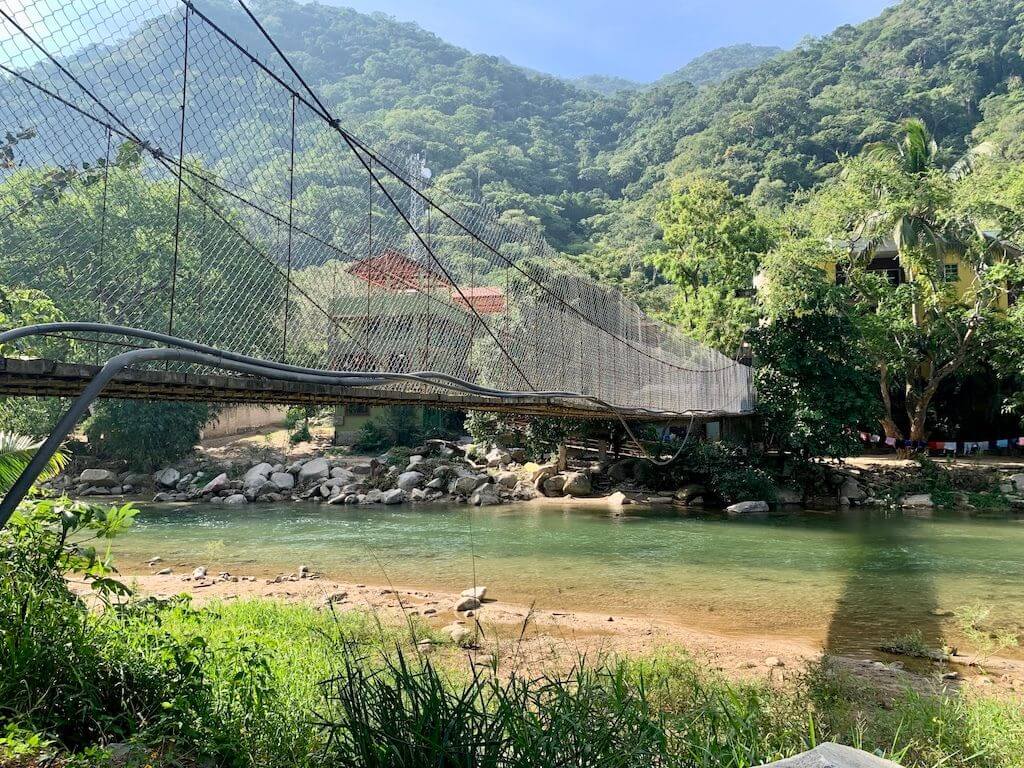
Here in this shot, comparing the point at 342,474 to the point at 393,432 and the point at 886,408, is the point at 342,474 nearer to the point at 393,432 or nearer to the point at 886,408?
the point at 393,432

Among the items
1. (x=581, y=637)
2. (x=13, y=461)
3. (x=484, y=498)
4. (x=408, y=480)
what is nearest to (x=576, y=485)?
(x=484, y=498)

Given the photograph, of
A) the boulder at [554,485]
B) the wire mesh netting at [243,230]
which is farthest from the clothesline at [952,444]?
the wire mesh netting at [243,230]

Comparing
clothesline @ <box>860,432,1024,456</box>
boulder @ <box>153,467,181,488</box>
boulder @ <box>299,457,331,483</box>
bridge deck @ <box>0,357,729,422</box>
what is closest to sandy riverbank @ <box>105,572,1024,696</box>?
bridge deck @ <box>0,357,729,422</box>

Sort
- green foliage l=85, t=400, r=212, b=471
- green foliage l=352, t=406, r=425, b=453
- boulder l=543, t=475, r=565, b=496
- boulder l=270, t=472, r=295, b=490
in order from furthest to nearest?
green foliage l=352, t=406, r=425, b=453
green foliage l=85, t=400, r=212, b=471
boulder l=270, t=472, r=295, b=490
boulder l=543, t=475, r=565, b=496

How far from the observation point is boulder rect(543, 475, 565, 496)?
34.7 ft

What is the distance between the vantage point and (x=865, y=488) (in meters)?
9.95

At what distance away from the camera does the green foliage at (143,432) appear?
1195 centimetres

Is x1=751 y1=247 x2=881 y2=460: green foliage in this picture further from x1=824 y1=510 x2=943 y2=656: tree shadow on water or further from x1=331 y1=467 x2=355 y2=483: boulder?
x1=331 y1=467 x2=355 y2=483: boulder

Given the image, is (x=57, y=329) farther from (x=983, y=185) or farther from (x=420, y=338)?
(x=983, y=185)

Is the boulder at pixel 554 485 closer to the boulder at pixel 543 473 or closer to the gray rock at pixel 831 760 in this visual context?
the boulder at pixel 543 473

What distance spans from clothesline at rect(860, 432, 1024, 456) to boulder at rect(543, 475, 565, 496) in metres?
4.73

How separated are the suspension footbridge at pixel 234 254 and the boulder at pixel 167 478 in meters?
7.11

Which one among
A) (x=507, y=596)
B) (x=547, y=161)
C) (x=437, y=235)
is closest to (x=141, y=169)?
(x=437, y=235)

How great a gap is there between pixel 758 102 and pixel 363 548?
26122 millimetres
